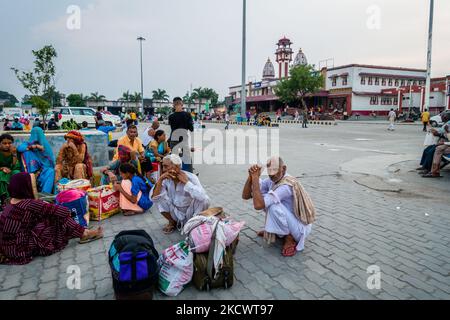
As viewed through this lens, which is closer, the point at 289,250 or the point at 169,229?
the point at 289,250

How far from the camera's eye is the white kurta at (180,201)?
152 inches

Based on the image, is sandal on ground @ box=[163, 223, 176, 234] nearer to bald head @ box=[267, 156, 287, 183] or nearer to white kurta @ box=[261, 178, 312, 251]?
white kurta @ box=[261, 178, 312, 251]

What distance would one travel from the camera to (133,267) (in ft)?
7.91

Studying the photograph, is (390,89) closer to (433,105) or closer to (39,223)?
(433,105)

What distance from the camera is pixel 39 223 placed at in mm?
3402

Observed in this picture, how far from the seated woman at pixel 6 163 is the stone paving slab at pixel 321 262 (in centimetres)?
195

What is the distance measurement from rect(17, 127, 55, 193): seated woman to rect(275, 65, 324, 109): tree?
3947cm

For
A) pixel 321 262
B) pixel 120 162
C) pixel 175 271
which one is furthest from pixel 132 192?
pixel 321 262

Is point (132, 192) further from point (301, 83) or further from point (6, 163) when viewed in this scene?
point (301, 83)

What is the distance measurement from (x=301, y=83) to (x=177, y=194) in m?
42.4

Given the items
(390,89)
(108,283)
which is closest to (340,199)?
(108,283)

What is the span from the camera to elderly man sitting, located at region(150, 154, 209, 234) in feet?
12.2

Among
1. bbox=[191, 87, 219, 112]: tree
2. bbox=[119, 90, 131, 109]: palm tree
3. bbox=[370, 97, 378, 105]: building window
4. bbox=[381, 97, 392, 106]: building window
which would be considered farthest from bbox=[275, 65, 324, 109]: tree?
bbox=[119, 90, 131, 109]: palm tree
